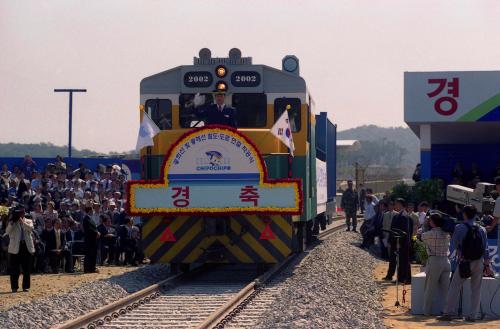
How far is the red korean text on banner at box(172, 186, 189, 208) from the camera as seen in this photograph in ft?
51.5

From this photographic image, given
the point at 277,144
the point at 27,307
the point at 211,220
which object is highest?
the point at 277,144

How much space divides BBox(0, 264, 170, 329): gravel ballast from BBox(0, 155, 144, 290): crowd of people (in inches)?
68.5

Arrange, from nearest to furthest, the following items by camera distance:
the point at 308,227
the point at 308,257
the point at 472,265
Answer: the point at 472,265
the point at 308,257
the point at 308,227

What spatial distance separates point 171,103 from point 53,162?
38.6 feet

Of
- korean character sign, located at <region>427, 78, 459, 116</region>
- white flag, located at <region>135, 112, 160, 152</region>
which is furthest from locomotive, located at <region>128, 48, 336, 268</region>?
korean character sign, located at <region>427, 78, 459, 116</region>

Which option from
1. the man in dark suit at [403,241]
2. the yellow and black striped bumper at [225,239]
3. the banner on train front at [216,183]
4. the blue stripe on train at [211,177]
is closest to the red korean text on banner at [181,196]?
the banner on train front at [216,183]

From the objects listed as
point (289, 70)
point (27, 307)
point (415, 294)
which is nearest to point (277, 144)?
point (289, 70)

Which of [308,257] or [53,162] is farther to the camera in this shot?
[53,162]

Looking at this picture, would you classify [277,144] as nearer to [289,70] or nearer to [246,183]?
[246,183]

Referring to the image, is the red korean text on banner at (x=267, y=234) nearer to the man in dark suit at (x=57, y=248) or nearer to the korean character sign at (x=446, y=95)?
the man in dark suit at (x=57, y=248)

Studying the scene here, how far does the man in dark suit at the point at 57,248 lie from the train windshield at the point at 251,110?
470 centimetres

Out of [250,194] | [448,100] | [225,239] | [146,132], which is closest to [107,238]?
[146,132]

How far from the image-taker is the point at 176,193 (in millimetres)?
15719

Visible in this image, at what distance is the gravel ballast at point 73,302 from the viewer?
1195cm
